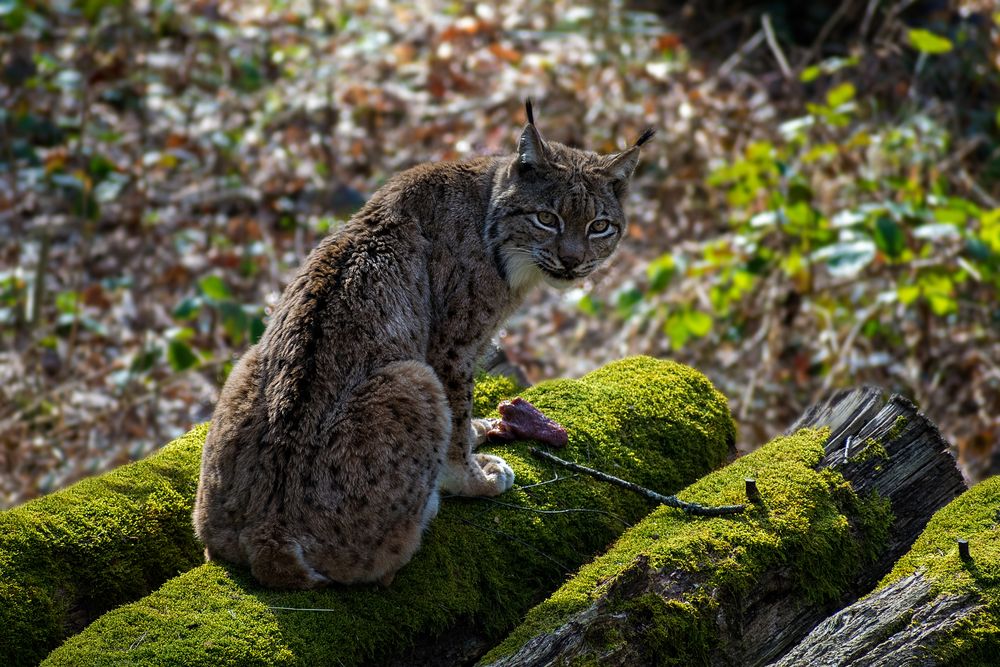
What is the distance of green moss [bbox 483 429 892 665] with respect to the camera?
159 inches

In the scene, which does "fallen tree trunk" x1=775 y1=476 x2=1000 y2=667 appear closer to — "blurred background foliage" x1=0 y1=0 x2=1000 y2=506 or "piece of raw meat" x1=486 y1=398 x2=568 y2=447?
"piece of raw meat" x1=486 y1=398 x2=568 y2=447

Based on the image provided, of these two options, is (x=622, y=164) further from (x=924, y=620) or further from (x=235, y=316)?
(x=235, y=316)

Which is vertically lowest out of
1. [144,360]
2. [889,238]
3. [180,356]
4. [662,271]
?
[144,360]

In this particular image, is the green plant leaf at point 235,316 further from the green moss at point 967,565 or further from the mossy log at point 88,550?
the green moss at point 967,565

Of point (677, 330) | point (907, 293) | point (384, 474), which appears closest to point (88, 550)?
point (384, 474)

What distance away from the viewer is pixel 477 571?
4621 millimetres

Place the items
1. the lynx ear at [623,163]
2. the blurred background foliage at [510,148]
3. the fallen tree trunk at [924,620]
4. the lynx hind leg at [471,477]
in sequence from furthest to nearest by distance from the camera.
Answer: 1. the blurred background foliage at [510,148]
2. the lynx ear at [623,163]
3. the lynx hind leg at [471,477]
4. the fallen tree trunk at [924,620]

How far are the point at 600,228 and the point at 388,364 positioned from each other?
54.4 inches

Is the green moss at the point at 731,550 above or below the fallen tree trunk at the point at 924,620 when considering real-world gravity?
below

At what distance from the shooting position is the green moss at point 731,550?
4035 millimetres

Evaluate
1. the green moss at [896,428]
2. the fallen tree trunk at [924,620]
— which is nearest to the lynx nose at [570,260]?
the green moss at [896,428]

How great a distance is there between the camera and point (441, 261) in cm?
520

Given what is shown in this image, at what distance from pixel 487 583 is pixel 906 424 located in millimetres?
2077

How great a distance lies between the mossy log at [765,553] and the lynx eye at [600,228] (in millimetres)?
1300
